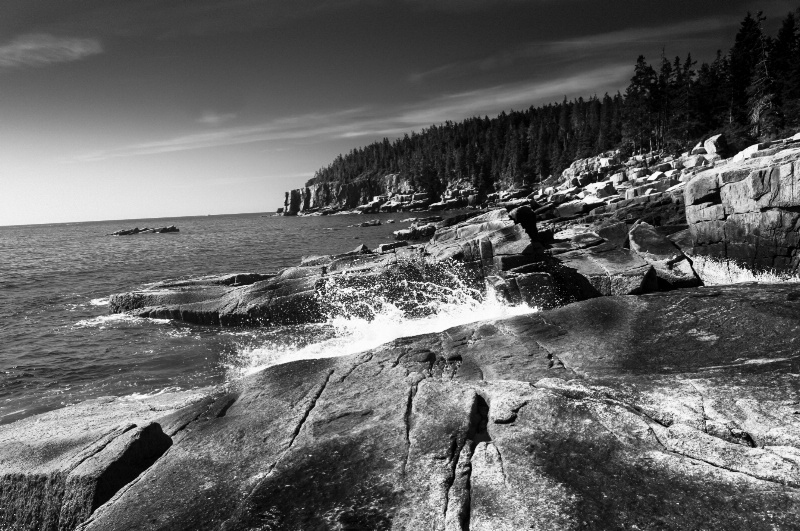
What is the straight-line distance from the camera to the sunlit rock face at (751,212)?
17359mm

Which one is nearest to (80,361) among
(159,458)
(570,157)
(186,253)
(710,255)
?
(159,458)

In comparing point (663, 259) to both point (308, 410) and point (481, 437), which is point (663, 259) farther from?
point (308, 410)

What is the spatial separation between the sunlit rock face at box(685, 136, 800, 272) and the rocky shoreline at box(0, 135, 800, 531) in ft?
23.0

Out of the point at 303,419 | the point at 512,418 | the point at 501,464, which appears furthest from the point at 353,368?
the point at 501,464

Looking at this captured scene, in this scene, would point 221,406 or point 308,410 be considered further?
point 221,406

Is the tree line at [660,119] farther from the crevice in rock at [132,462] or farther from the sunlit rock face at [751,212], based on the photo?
the crevice in rock at [132,462]

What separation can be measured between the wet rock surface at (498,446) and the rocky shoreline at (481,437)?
0.10 feet

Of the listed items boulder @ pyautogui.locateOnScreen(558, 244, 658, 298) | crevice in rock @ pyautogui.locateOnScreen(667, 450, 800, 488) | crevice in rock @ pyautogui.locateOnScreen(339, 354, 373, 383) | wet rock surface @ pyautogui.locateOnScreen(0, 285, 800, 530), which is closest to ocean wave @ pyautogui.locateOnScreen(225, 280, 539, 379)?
boulder @ pyautogui.locateOnScreen(558, 244, 658, 298)

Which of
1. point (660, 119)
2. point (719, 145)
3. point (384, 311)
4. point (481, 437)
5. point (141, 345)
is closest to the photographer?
point (481, 437)

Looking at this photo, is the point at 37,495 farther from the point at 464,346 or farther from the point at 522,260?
the point at 522,260

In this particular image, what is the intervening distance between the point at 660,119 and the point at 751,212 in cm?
8981

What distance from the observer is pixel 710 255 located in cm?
2067

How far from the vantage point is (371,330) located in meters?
16.9

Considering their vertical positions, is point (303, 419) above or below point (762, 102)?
below
